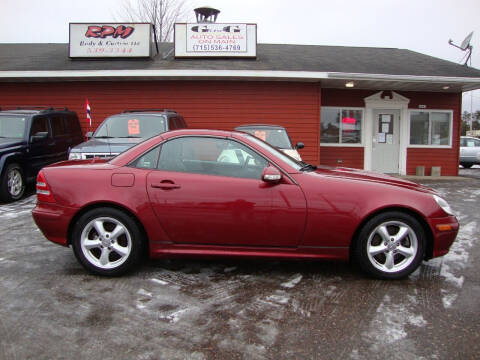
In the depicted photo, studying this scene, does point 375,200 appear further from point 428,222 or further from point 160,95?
point 160,95

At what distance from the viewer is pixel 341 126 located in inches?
514

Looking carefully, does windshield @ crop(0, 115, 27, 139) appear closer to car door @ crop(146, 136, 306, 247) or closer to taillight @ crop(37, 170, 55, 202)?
taillight @ crop(37, 170, 55, 202)

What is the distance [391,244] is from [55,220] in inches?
127

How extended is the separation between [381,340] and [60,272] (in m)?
3.09

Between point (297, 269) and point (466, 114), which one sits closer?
point (297, 269)

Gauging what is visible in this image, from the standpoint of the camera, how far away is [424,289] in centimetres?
363

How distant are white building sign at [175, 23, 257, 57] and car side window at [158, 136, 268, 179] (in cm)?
892

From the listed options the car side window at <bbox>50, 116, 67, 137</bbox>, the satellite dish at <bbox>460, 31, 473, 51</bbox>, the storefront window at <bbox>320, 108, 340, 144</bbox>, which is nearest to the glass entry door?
the storefront window at <bbox>320, 108, 340, 144</bbox>

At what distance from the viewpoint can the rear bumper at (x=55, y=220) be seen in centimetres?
378

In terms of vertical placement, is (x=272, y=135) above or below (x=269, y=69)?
below

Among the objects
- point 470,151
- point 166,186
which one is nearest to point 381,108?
point 470,151

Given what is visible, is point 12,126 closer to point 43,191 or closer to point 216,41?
point 43,191

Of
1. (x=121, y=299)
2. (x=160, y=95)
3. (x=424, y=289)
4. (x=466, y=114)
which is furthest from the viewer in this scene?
(x=466, y=114)

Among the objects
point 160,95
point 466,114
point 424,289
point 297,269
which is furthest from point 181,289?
point 466,114
